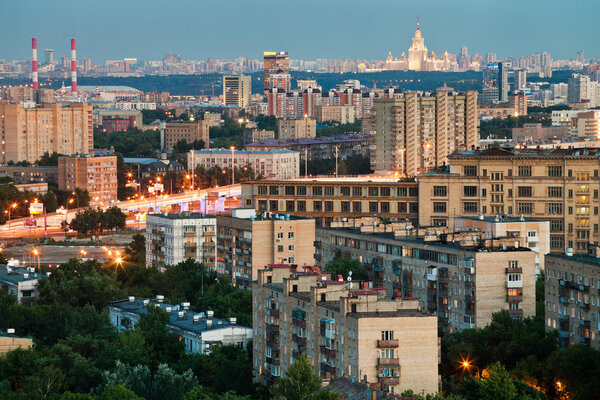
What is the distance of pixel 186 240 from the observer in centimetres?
4106

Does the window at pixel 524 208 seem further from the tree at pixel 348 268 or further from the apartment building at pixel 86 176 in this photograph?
the apartment building at pixel 86 176

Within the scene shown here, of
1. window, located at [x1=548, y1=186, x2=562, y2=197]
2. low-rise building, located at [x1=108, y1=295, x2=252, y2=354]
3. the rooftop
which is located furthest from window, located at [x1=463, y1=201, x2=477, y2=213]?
low-rise building, located at [x1=108, y1=295, x2=252, y2=354]

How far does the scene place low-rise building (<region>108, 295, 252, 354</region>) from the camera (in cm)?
2855

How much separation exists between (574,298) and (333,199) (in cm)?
1909

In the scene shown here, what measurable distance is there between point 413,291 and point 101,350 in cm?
755

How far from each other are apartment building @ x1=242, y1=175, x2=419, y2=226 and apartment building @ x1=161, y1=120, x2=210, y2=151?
6446 cm

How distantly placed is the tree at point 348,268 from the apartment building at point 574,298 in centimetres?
686

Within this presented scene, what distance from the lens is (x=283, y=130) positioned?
389 ft

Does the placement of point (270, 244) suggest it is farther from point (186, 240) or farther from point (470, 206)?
point (470, 206)

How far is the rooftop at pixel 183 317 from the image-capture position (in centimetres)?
2930

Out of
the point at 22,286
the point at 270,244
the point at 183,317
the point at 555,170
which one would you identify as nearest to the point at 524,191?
the point at 555,170

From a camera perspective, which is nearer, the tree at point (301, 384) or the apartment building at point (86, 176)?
the tree at point (301, 384)

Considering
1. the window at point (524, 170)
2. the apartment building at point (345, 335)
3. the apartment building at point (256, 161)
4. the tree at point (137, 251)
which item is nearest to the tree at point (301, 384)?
the apartment building at point (345, 335)

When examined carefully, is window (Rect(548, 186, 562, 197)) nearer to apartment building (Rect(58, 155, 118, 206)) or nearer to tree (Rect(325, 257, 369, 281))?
tree (Rect(325, 257, 369, 281))
